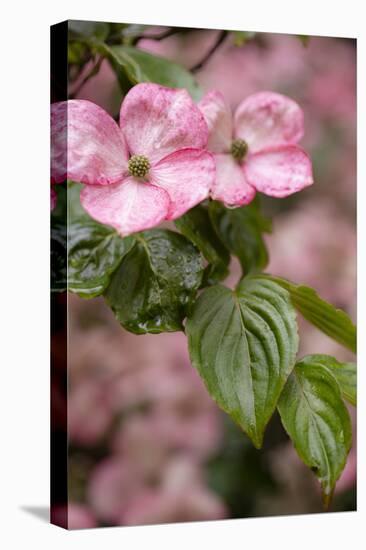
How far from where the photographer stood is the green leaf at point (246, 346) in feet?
6.84

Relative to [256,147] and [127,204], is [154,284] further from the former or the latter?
[256,147]

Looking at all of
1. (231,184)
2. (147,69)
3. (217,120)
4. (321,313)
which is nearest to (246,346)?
(321,313)

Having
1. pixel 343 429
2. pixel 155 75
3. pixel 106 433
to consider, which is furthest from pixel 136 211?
pixel 343 429

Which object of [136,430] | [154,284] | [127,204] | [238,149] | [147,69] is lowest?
[136,430]

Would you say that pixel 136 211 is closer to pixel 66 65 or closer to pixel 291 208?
pixel 66 65

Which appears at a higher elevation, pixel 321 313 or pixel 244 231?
pixel 244 231

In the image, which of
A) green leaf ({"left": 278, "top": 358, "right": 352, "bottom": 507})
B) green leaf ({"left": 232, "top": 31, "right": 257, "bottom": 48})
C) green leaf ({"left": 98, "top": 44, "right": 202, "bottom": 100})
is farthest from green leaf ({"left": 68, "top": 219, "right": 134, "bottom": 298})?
green leaf ({"left": 232, "top": 31, "right": 257, "bottom": 48})

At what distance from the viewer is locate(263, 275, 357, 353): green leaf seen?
7.01 ft

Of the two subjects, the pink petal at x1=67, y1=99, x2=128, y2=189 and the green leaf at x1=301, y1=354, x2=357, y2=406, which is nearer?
the pink petal at x1=67, y1=99, x2=128, y2=189

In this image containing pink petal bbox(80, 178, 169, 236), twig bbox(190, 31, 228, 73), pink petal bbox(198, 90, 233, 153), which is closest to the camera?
pink petal bbox(80, 178, 169, 236)

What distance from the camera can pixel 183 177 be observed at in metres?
2.03

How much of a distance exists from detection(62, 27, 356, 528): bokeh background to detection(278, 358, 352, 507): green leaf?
0.10 meters

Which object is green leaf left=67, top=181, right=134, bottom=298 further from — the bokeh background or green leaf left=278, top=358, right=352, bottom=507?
green leaf left=278, top=358, right=352, bottom=507

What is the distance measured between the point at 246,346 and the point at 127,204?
0.33 metres
